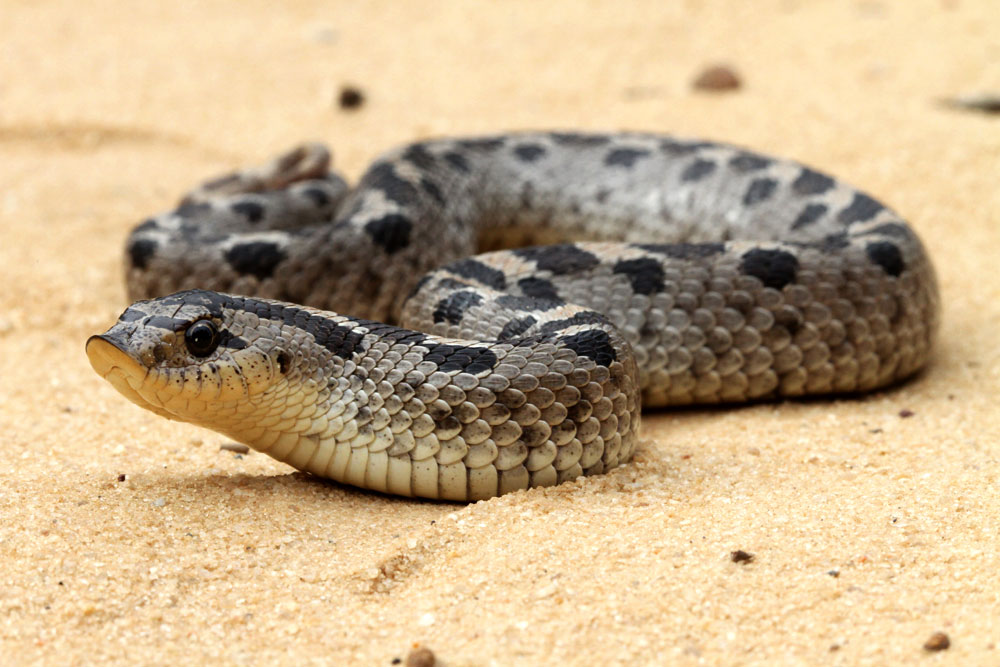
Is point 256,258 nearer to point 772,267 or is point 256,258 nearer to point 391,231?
point 391,231

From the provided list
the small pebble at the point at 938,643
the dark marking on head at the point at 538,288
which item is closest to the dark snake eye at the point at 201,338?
the dark marking on head at the point at 538,288

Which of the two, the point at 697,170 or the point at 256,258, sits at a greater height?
the point at 697,170

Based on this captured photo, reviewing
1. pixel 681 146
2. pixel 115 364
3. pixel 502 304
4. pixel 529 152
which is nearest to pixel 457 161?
pixel 529 152

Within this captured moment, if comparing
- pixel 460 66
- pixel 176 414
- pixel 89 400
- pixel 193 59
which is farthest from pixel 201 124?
pixel 176 414

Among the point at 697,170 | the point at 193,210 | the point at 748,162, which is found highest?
the point at 748,162

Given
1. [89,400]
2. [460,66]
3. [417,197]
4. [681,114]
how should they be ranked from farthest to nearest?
[460,66] → [681,114] → [417,197] → [89,400]

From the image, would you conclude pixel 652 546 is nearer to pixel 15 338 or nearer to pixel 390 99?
pixel 15 338
